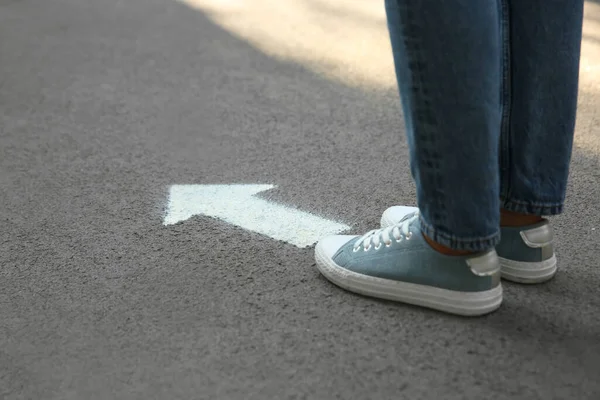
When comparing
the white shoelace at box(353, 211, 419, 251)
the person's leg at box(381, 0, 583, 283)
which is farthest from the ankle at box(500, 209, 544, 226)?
the white shoelace at box(353, 211, 419, 251)

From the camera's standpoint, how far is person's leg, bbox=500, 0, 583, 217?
0.79 metres

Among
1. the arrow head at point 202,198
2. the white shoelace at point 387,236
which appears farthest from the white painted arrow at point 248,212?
the white shoelace at point 387,236

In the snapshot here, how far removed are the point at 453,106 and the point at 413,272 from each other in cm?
21

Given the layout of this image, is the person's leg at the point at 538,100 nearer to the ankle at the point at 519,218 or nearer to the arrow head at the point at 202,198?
the ankle at the point at 519,218

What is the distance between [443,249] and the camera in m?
0.84

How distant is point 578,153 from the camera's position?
4.25 feet

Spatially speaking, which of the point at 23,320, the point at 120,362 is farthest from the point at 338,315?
the point at 23,320

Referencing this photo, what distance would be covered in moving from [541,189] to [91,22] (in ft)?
5.45

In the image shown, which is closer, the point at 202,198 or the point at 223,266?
the point at 223,266

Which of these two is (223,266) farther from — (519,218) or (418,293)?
(519,218)

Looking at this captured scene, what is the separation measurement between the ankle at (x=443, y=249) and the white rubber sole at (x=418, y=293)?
0.13 ft

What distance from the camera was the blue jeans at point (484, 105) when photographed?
723mm

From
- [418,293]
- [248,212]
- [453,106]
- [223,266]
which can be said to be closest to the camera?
[453,106]

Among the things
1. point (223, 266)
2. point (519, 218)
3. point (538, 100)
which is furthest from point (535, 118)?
point (223, 266)
